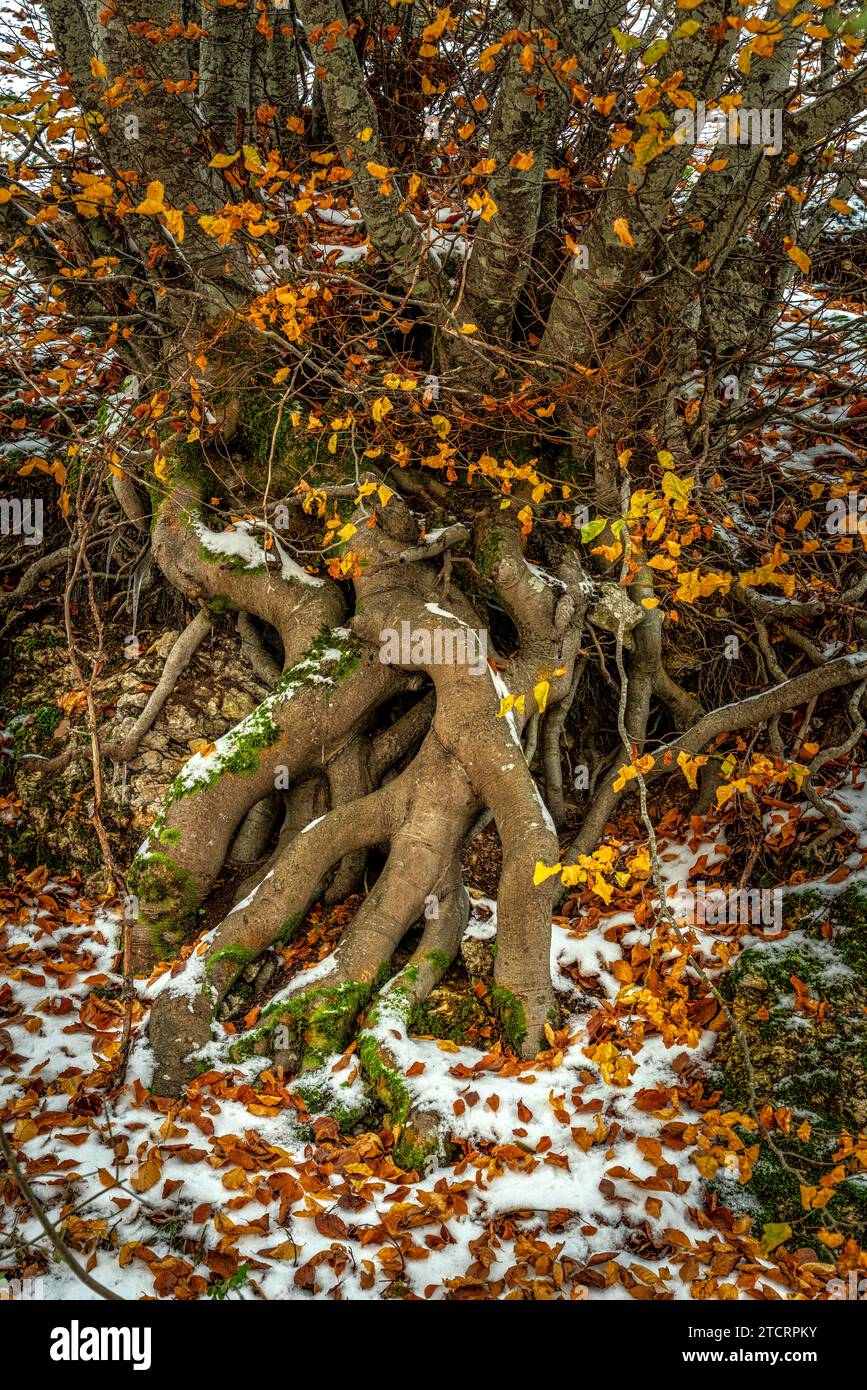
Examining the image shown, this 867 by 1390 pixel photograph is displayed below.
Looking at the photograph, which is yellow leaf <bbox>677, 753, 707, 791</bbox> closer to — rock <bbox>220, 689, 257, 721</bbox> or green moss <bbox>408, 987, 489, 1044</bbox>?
green moss <bbox>408, 987, 489, 1044</bbox>

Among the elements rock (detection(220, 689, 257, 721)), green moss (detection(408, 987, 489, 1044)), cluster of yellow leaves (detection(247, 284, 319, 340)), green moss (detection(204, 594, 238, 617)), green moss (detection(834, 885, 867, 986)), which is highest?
cluster of yellow leaves (detection(247, 284, 319, 340))

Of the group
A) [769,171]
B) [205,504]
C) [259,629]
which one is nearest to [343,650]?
[259,629]

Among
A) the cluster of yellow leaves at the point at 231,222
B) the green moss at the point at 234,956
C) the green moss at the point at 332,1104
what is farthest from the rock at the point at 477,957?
the cluster of yellow leaves at the point at 231,222

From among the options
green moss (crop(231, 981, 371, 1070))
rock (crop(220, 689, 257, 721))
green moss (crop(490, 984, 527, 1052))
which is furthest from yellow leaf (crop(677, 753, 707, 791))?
rock (crop(220, 689, 257, 721))

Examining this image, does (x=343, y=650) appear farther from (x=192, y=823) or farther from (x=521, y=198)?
(x=521, y=198)

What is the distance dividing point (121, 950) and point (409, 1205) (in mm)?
2414

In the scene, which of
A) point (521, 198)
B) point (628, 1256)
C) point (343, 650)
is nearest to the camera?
point (628, 1256)

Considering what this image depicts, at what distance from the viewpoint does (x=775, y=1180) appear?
3.32 meters

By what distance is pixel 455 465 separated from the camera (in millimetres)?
5516

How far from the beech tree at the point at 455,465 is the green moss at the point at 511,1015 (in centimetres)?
3

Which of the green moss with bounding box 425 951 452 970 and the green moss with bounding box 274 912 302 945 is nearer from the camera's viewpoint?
the green moss with bounding box 425 951 452 970

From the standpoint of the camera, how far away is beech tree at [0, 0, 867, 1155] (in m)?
4.21

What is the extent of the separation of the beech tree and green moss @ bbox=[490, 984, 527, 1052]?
0.08 feet
